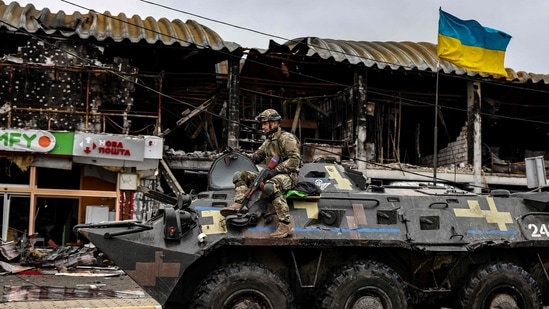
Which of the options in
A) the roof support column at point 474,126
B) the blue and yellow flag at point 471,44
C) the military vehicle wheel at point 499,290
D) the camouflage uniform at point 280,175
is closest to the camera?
the camouflage uniform at point 280,175

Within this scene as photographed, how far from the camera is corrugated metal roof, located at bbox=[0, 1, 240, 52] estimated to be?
17.1 m

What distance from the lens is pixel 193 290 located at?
814cm

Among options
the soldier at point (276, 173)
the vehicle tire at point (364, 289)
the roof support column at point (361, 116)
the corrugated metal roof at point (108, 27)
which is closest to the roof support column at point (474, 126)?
the roof support column at point (361, 116)

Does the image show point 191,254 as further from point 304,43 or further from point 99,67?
point 304,43

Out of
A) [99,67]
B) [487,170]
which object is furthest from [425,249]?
[487,170]

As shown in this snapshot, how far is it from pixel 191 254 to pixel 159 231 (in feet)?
1.74

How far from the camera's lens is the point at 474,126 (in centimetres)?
2094

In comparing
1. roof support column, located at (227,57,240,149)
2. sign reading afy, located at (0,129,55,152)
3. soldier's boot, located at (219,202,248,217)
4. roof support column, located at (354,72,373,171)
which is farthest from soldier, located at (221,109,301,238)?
roof support column, located at (354,72,373,171)

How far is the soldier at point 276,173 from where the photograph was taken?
26.2 feet

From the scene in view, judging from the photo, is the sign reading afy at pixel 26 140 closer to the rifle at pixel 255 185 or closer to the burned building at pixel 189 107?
the burned building at pixel 189 107

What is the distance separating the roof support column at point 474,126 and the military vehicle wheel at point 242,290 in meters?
14.3

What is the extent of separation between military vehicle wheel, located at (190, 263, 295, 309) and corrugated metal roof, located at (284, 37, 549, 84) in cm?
1196

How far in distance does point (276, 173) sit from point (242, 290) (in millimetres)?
1519

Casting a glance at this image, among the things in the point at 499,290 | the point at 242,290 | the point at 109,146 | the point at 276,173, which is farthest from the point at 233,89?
the point at 242,290
